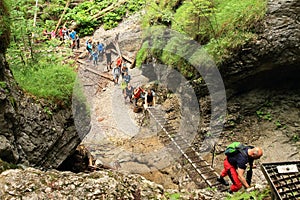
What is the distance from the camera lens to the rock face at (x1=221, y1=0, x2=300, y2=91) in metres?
11.3

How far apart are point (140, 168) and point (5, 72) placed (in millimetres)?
7089

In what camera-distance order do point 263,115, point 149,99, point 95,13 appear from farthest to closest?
1. point 95,13
2. point 149,99
3. point 263,115

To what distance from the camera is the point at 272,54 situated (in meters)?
11.6

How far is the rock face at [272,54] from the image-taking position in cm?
1133

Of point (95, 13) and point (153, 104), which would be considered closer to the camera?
point (153, 104)

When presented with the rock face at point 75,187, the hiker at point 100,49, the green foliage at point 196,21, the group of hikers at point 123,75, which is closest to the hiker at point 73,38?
the group of hikers at point 123,75

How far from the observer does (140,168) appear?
547 inches

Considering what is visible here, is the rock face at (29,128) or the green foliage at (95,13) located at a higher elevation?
the green foliage at (95,13)

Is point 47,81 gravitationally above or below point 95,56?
above

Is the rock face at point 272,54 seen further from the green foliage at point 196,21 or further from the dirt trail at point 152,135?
the green foliage at point 196,21

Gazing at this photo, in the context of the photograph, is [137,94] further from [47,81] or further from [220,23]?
[47,81]

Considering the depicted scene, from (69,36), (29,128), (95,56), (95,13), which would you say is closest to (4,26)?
(29,128)

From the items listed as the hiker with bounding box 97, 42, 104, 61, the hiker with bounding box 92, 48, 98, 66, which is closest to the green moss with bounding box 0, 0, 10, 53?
the hiker with bounding box 92, 48, 98, 66

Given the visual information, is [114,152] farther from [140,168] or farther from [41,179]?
[41,179]
